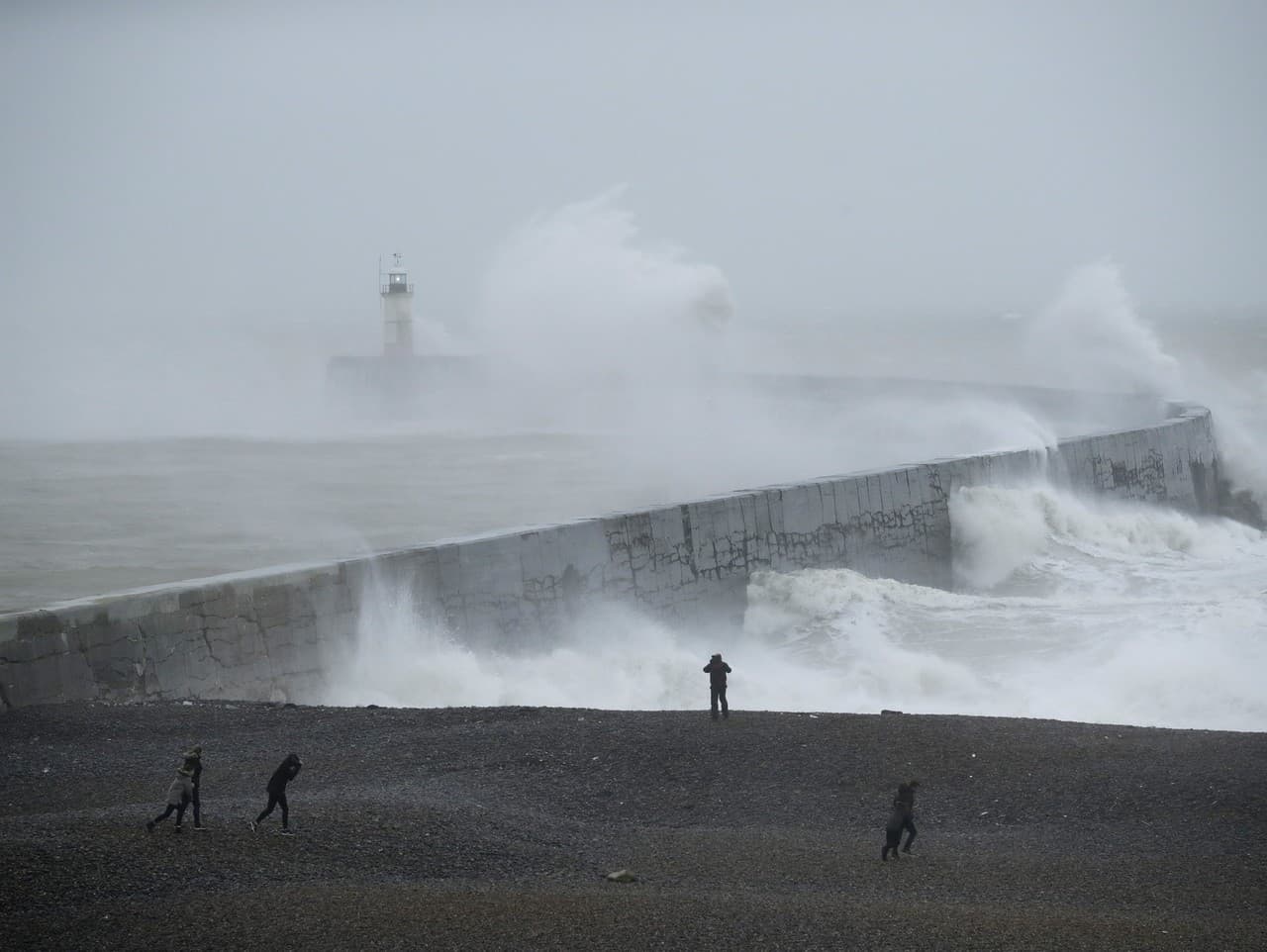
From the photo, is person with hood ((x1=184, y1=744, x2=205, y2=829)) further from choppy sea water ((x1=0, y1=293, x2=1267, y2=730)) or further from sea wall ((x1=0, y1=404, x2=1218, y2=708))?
choppy sea water ((x1=0, y1=293, x2=1267, y2=730))

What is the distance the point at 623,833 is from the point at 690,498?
9.94 m

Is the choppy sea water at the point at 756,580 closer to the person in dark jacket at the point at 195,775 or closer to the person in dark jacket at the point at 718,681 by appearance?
the person in dark jacket at the point at 718,681

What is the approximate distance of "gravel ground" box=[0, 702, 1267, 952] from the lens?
16.0ft

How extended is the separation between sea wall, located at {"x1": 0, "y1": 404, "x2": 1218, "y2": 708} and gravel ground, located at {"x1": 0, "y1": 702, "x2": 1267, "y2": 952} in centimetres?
48

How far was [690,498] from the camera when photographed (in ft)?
53.1

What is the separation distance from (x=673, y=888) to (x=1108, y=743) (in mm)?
3596

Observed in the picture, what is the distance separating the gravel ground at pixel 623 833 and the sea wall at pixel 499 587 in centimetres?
48

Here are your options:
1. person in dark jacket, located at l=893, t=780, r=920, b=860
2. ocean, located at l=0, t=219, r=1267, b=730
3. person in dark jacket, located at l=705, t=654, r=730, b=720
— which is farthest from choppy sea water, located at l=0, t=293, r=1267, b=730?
person in dark jacket, located at l=893, t=780, r=920, b=860

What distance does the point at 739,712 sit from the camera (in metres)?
8.53

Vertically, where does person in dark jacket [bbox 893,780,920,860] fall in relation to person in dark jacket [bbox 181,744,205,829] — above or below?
below

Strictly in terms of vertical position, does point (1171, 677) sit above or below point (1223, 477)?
below

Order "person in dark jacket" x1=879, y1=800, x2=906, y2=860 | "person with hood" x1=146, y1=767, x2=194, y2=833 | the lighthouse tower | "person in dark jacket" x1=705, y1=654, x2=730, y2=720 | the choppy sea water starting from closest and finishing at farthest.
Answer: "person with hood" x1=146, y1=767, x2=194, y2=833
"person in dark jacket" x1=879, y1=800, x2=906, y2=860
"person in dark jacket" x1=705, y1=654, x2=730, y2=720
the choppy sea water
the lighthouse tower

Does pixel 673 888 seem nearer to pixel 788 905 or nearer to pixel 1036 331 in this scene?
pixel 788 905

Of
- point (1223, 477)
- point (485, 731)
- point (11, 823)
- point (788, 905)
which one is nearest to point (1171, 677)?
point (485, 731)
